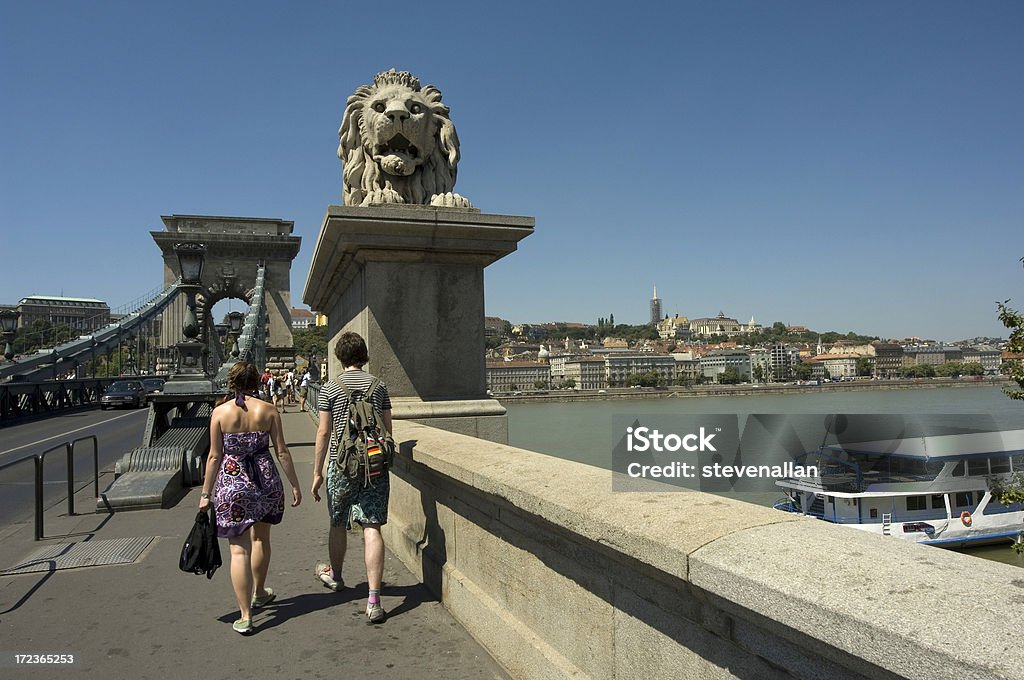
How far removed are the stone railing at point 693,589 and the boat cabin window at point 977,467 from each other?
67.6ft

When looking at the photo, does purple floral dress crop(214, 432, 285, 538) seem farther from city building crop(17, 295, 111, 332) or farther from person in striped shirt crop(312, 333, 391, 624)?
city building crop(17, 295, 111, 332)

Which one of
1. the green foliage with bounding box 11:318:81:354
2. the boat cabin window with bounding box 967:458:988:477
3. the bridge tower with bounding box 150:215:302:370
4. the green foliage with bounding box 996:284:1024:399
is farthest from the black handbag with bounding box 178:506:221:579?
the green foliage with bounding box 11:318:81:354

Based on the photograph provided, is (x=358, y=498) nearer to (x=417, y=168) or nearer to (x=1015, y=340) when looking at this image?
(x=417, y=168)

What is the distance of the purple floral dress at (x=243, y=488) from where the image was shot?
3428 mm

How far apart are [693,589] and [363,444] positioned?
2182 millimetres

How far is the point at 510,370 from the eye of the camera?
11769cm

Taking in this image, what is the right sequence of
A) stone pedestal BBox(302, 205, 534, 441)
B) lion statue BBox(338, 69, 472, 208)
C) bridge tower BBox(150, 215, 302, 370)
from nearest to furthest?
stone pedestal BBox(302, 205, 534, 441)
lion statue BBox(338, 69, 472, 208)
bridge tower BBox(150, 215, 302, 370)

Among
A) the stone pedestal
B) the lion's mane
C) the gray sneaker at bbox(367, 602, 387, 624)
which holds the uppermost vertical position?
the lion's mane

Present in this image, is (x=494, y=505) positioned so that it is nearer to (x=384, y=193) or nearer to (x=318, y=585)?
(x=318, y=585)

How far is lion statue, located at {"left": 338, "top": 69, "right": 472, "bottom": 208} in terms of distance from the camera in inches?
198

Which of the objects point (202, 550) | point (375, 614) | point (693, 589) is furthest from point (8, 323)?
point (693, 589)

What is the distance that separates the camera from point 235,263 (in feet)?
184

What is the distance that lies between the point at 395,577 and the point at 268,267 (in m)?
57.6

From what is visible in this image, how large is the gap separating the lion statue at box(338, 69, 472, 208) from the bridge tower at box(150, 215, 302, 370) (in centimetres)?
5157
